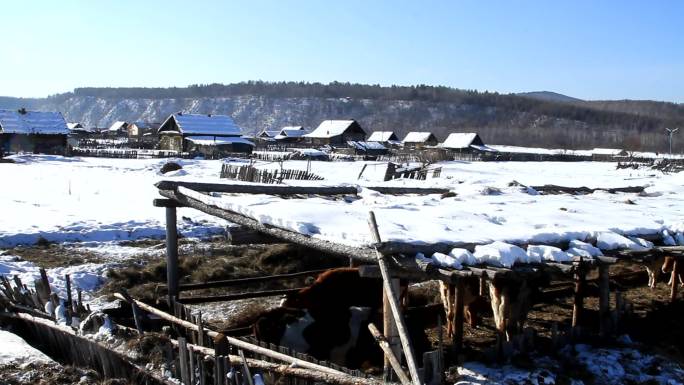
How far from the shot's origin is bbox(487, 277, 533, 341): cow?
6.91 meters

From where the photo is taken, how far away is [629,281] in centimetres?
1212

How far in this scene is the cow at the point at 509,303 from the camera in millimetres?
6910

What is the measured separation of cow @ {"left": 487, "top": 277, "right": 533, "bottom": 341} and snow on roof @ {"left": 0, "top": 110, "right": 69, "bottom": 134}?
5711cm

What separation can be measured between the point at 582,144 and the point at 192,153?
11453 cm

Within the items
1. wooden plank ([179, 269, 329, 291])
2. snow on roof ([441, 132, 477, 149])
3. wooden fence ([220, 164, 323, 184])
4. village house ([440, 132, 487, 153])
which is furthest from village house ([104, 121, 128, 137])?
wooden plank ([179, 269, 329, 291])

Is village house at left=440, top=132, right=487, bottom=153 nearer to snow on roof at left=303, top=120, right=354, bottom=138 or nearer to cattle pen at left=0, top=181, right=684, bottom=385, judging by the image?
snow on roof at left=303, top=120, right=354, bottom=138

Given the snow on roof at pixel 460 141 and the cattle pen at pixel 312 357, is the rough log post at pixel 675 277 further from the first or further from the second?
the snow on roof at pixel 460 141

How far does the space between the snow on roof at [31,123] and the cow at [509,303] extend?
57111 millimetres

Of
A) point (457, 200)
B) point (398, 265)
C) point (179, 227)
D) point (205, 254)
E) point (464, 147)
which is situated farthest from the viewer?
Answer: point (464, 147)

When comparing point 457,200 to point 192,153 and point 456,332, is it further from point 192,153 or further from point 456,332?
point 192,153

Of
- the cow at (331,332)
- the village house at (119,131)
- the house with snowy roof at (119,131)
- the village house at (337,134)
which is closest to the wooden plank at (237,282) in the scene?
the cow at (331,332)

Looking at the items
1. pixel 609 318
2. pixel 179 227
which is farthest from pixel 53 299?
pixel 179 227

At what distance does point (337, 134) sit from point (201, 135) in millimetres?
25060

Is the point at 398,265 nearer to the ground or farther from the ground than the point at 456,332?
farther from the ground
